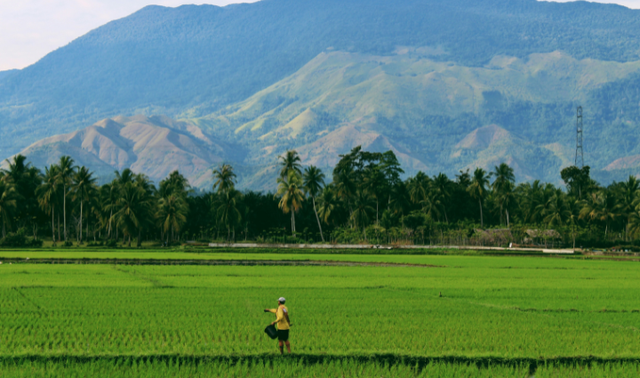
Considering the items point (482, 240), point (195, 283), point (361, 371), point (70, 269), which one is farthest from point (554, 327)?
point (482, 240)

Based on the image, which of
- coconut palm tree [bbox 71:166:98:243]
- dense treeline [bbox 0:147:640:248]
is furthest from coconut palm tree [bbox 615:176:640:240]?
coconut palm tree [bbox 71:166:98:243]

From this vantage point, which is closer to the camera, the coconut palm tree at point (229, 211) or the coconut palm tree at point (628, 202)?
the coconut palm tree at point (628, 202)

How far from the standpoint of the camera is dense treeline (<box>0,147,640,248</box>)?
91312 millimetres

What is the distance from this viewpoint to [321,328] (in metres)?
18.6

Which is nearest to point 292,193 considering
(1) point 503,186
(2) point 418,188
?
(2) point 418,188

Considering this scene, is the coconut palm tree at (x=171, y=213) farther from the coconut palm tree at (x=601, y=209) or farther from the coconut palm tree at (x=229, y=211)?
the coconut palm tree at (x=601, y=209)

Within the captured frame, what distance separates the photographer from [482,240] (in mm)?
94375

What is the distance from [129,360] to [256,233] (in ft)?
350

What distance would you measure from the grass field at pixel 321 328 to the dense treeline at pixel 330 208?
201ft

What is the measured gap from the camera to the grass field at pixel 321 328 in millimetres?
14383

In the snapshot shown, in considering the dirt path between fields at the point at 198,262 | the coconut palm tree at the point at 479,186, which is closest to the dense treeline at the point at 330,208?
the coconut palm tree at the point at 479,186

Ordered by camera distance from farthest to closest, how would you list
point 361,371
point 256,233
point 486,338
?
1. point 256,233
2. point 486,338
3. point 361,371

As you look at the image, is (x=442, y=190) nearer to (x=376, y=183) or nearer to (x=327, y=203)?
(x=376, y=183)

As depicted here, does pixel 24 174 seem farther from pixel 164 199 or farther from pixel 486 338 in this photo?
pixel 486 338
